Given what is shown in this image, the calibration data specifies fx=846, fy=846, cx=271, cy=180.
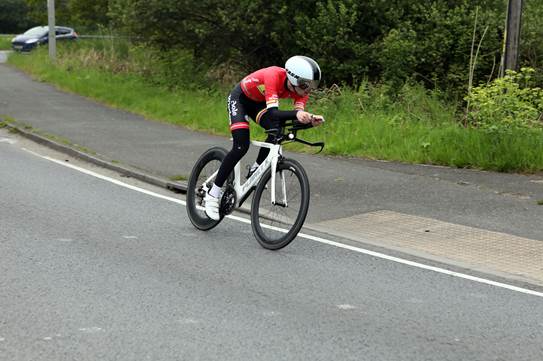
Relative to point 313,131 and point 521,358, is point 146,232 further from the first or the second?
point 313,131

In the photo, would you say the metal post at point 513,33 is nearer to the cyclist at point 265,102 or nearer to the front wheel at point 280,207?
the cyclist at point 265,102

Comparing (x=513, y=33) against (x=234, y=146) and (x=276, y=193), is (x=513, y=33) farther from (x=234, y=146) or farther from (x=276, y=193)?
(x=276, y=193)

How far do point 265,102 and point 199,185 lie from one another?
46.1 inches

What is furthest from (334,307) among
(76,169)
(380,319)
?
(76,169)

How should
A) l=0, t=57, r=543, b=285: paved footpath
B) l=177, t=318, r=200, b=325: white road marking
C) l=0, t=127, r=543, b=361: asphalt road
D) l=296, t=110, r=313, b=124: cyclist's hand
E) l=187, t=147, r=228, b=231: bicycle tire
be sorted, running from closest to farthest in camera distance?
l=0, t=127, r=543, b=361: asphalt road, l=177, t=318, r=200, b=325: white road marking, l=296, t=110, r=313, b=124: cyclist's hand, l=0, t=57, r=543, b=285: paved footpath, l=187, t=147, r=228, b=231: bicycle tire

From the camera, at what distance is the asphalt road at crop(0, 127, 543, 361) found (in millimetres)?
5026

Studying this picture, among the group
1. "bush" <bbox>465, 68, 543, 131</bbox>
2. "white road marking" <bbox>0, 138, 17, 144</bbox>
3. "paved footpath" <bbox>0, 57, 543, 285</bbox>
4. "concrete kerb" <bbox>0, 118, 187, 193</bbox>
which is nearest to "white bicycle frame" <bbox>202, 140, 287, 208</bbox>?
"paved footpath" <bbox>0, 57, 543, 285</bbox>

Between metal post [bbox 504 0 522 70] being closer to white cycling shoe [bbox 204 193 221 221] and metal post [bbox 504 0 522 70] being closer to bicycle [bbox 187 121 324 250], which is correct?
bicycle [bbox 187 121 324 250]

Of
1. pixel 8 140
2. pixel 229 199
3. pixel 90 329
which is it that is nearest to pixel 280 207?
pixel 229 199

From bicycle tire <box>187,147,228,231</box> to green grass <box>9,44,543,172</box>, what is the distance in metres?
4.93

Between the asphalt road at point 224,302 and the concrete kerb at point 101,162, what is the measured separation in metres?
2.11

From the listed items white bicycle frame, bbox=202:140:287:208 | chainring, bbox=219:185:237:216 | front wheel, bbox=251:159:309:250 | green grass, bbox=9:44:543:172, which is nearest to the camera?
front wheel, bbox=251:159:309:250

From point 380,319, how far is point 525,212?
4.16 m

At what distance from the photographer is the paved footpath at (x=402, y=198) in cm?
770
